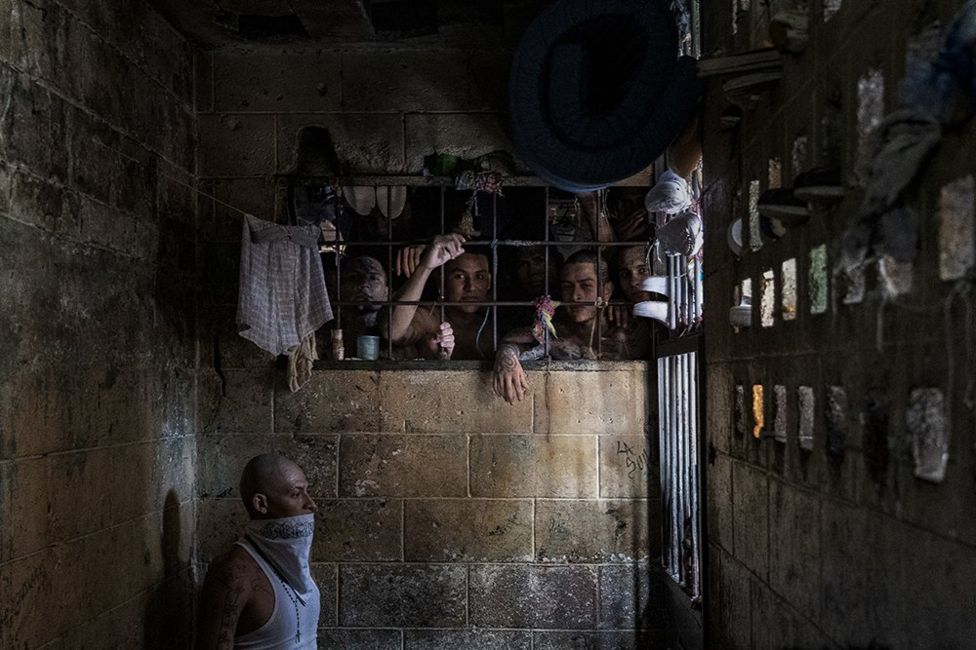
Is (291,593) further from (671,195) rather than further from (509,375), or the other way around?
(671,195)

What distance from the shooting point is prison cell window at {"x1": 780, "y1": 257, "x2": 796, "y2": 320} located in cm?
304

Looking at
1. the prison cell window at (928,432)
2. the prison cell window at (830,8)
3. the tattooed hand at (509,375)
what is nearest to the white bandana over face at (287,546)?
the tattooed hand at (509,375)

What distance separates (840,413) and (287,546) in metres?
2.71

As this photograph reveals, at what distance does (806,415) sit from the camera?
2.91 meters

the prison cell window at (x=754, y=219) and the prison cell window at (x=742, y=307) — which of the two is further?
the prison cell window at (x=742, y=307)

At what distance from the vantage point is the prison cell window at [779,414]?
3152 mm

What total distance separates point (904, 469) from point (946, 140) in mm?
800

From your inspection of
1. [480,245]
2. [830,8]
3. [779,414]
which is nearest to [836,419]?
[779,414]


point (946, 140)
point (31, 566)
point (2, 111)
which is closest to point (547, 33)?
point (2, 111)

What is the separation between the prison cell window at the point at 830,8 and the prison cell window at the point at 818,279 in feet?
2.34

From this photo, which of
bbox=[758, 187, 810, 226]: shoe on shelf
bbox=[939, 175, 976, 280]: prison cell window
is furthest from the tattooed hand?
bbox=[939, 175, 976, 280]: prison cell window

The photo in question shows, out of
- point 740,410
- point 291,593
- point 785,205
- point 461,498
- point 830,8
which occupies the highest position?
point 830,8

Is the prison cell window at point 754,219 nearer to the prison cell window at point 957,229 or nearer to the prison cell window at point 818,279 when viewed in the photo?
the prison cell window at point 818,279

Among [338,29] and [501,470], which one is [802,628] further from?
[338,29]
